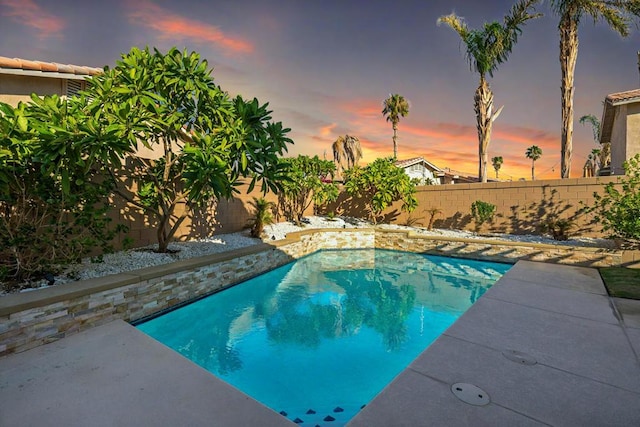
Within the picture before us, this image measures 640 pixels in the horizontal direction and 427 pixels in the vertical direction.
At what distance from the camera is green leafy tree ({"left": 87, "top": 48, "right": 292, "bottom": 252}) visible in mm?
5973

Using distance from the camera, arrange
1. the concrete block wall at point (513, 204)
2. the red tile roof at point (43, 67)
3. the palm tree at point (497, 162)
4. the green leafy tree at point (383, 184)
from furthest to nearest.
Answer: the palm tree at point (497, 162) < the green leafy tree at point (383, 184) < the concrete block wall at point (513, 204) < the red tile roof at point (43, 67)

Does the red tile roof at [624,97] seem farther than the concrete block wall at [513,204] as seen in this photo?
Yes

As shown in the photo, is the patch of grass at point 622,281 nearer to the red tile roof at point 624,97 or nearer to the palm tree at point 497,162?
the red tile roof at point 624,97

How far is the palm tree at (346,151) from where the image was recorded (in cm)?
4081

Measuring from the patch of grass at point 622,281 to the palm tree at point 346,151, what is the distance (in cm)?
3300

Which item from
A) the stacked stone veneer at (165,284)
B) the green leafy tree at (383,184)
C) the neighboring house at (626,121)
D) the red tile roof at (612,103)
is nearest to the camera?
the stacked stone veneer at (165,284)

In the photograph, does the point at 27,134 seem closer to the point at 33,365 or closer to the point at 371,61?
the point at 33,365

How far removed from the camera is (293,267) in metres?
11.2

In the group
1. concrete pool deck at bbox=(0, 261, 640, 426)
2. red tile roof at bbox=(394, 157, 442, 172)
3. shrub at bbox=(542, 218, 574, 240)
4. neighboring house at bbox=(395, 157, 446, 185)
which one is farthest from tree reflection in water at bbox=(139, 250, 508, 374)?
neighboring house at bbox=(395, 157, 446, 185)

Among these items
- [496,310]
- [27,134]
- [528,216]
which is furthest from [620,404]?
[528,216]

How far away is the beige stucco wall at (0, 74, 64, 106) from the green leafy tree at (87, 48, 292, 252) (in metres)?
5.19

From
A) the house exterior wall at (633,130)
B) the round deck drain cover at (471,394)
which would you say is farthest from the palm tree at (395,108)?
the round deck drain cover at (471,394)

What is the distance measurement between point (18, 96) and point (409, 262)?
15.2 meters

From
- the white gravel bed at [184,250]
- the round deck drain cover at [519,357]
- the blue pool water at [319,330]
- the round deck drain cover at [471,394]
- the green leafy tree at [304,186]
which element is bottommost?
the blue pool water at [319,330]
